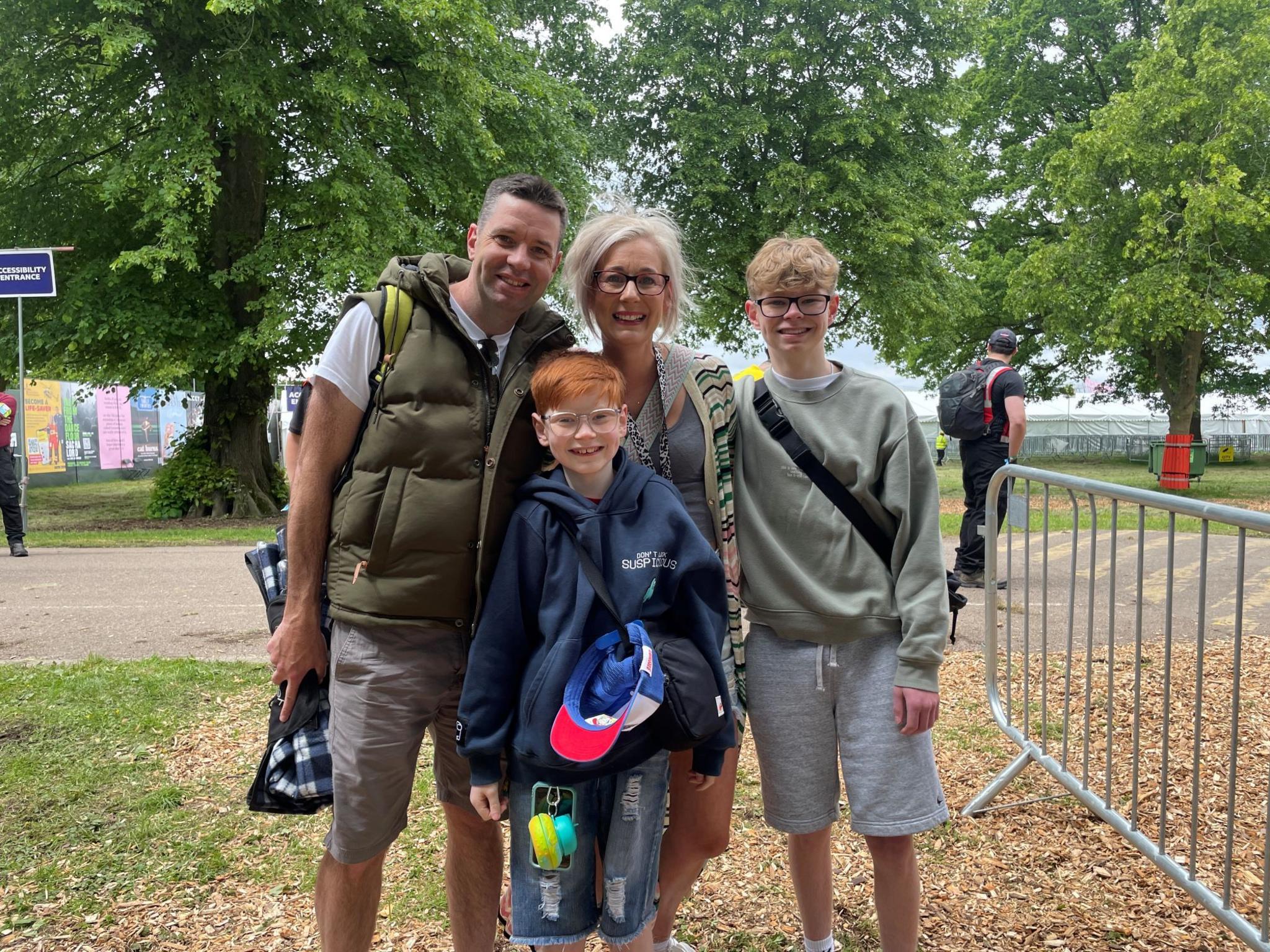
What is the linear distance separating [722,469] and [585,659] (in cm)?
64

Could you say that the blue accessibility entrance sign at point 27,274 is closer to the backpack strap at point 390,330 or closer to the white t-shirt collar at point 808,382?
the backpack strap at point 390,330

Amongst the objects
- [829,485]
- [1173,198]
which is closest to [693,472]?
[829,485]

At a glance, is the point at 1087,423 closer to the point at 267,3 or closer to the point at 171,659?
the point at 267,3

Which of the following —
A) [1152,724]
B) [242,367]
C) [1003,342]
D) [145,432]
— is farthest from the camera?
[145,432]

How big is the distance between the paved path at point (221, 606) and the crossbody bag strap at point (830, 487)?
1.90m

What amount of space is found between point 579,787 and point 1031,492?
2.81 meters

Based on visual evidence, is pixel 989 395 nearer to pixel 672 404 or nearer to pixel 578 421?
pixel 672 404

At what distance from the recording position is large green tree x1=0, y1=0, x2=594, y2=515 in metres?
12.7

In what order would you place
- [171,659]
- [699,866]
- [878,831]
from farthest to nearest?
[171,659] → [699,866] → [878,831]

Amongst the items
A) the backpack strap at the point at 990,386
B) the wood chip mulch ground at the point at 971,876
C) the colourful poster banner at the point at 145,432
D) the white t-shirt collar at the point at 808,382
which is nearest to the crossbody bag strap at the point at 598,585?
the white t-shirt collar at the point at 808,382

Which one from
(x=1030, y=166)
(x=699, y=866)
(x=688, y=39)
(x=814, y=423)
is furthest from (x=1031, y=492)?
(x=1030, y=166)

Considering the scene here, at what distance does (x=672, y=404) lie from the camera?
2400 millimetres

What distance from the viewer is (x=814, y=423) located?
7.93 ft

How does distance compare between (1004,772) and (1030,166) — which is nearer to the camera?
(1004,772)
